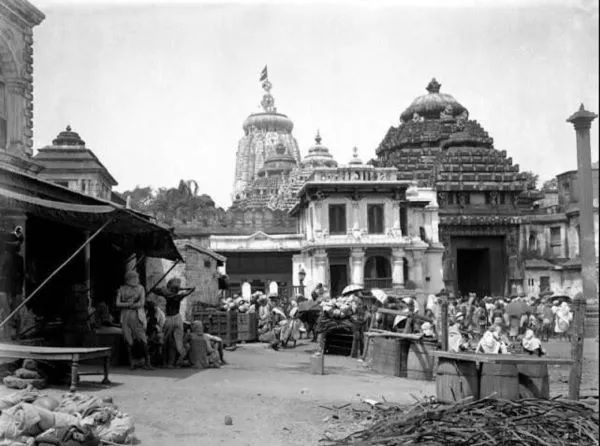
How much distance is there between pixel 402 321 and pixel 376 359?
238 cm

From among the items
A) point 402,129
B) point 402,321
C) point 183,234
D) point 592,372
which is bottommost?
point 592,372

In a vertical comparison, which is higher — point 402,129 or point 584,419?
point 402,129

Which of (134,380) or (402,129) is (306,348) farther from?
(402,129)

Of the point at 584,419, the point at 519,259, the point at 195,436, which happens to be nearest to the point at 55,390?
the point at 195,436

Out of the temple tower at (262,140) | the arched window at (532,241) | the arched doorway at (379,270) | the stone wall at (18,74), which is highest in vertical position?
the temple tower at (262,140)

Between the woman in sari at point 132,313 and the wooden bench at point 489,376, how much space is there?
520cm

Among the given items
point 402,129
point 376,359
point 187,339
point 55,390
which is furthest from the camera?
point 402,129

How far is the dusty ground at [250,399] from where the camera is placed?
7.87 metres

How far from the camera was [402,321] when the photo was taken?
16953mm

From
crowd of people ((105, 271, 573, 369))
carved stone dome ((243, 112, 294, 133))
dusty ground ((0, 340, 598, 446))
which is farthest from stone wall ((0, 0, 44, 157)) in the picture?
carved stone dome ((243, 112, 294, 133))

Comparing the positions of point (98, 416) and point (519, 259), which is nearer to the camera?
point (98, 416)

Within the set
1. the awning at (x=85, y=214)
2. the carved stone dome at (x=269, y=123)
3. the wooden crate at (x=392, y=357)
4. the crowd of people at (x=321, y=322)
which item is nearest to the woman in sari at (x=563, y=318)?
the crowd of people at (x=321, y=322)

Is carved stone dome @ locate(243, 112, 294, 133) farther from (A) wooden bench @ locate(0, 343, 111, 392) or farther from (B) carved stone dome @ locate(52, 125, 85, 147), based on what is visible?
(A) wooden bench @ locate(0, 343, 111, 392)

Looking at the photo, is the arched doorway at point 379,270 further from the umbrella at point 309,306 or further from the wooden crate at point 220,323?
the wooden crate at point 220,323
